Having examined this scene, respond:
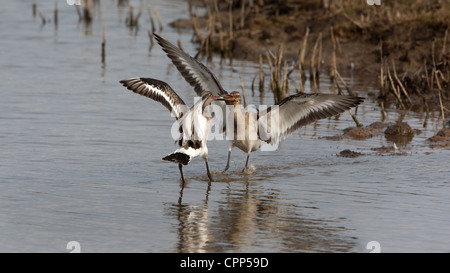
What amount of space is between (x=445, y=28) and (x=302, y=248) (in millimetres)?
10571

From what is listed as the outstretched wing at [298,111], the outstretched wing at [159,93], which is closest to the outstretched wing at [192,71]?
the outstretched wing at [298,111]

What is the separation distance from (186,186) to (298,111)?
178cm

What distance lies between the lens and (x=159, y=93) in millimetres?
8836

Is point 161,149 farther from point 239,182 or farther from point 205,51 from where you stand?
point 205,51

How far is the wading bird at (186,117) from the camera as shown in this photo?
27.8 feet

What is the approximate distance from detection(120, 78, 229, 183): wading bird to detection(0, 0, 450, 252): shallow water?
405 millimetres

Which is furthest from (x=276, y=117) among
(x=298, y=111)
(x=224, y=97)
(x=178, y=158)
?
(x=178, y=158)

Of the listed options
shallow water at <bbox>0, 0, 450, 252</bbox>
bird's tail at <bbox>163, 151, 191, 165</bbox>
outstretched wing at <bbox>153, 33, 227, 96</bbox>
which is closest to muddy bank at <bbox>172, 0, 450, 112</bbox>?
shallow water at <bbox>0, 0, 450, 252</bbox>

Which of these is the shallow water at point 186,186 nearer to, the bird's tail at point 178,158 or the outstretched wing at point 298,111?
the bird's tail at point 178,158

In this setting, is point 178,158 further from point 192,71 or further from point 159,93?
point 192,71

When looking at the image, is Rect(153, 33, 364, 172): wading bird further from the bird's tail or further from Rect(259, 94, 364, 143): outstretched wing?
the bird's tail

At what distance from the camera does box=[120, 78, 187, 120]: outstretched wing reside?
8.82 meters

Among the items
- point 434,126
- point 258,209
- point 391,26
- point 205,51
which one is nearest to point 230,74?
point 205,51

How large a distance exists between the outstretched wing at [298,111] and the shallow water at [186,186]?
1.53 feet
